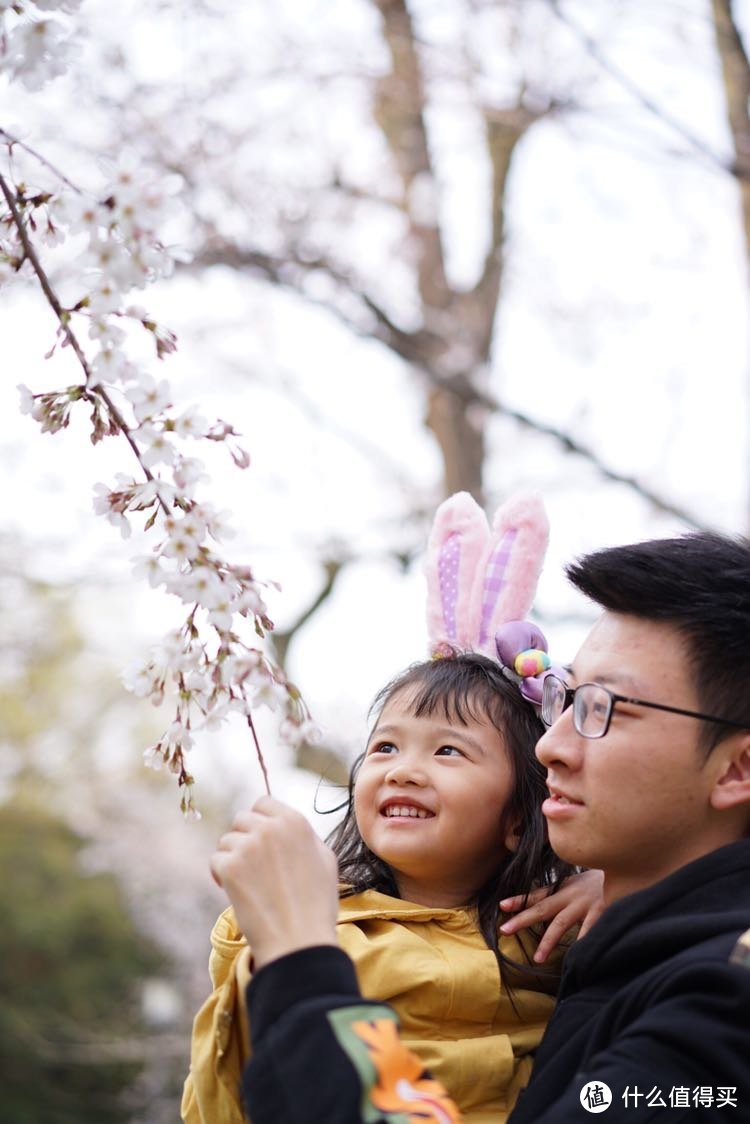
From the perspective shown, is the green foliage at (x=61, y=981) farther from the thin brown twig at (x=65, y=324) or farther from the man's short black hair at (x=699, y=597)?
the thin brown twig at (x=65, y=324)

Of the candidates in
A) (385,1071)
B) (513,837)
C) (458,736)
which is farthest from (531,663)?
(385,1071)

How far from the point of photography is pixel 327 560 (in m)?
7.55

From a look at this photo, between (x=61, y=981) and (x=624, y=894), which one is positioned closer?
(x=624, y=894)

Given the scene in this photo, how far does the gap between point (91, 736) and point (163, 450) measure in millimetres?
13237

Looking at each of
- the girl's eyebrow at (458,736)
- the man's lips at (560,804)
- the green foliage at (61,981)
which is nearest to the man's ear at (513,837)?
the girl's eyebrow at (458,736)

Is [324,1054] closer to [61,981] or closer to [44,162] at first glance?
[44,162]

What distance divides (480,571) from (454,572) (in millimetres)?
59

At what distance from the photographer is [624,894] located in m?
1.61

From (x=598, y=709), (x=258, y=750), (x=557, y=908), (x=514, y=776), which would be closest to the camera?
(x=258, y=750)

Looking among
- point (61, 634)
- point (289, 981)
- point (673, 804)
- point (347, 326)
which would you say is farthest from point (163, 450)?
point (61, 634)

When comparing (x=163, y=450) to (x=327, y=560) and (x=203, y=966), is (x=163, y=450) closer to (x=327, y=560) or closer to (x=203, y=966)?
(x=327, y=560)

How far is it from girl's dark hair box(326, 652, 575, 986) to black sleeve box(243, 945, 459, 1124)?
0.58 m

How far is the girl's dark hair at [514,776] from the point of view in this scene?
6.19 feet

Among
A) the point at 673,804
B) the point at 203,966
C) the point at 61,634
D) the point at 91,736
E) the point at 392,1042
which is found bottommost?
the point at 203,966
